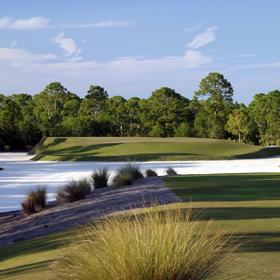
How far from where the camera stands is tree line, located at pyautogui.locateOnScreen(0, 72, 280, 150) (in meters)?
60.3

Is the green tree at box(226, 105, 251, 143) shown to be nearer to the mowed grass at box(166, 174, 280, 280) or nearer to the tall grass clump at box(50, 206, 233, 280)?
the mowed grass at box(166, 174, 280, 280)

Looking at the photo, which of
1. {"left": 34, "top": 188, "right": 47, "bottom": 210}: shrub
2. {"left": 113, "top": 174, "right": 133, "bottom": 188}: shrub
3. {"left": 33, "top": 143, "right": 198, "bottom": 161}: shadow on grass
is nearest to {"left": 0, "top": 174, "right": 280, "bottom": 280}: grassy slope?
{"left": 113, "top": 174, "right": 133, "bottom": 188}: shrub

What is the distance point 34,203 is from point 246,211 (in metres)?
6.77

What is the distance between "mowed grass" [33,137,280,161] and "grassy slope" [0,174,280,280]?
25.8 m

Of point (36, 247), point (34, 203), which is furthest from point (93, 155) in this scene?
point (36, 247)

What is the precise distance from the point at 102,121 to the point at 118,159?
2335 cm

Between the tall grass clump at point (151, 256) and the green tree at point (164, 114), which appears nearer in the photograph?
the tall grass clump at point (151, 256)

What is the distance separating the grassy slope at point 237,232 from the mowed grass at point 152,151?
25829 mm

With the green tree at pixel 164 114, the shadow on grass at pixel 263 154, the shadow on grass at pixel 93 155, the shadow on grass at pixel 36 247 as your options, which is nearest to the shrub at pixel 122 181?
the shadow on grass at pixel 36 247

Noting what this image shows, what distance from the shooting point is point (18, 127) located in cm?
6328

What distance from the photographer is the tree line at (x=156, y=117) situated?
60312 millimetres

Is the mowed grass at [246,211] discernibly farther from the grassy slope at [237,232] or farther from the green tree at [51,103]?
the green tree at [51,103]

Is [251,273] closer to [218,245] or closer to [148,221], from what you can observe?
[218,245]

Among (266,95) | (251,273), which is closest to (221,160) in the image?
(266,95)
